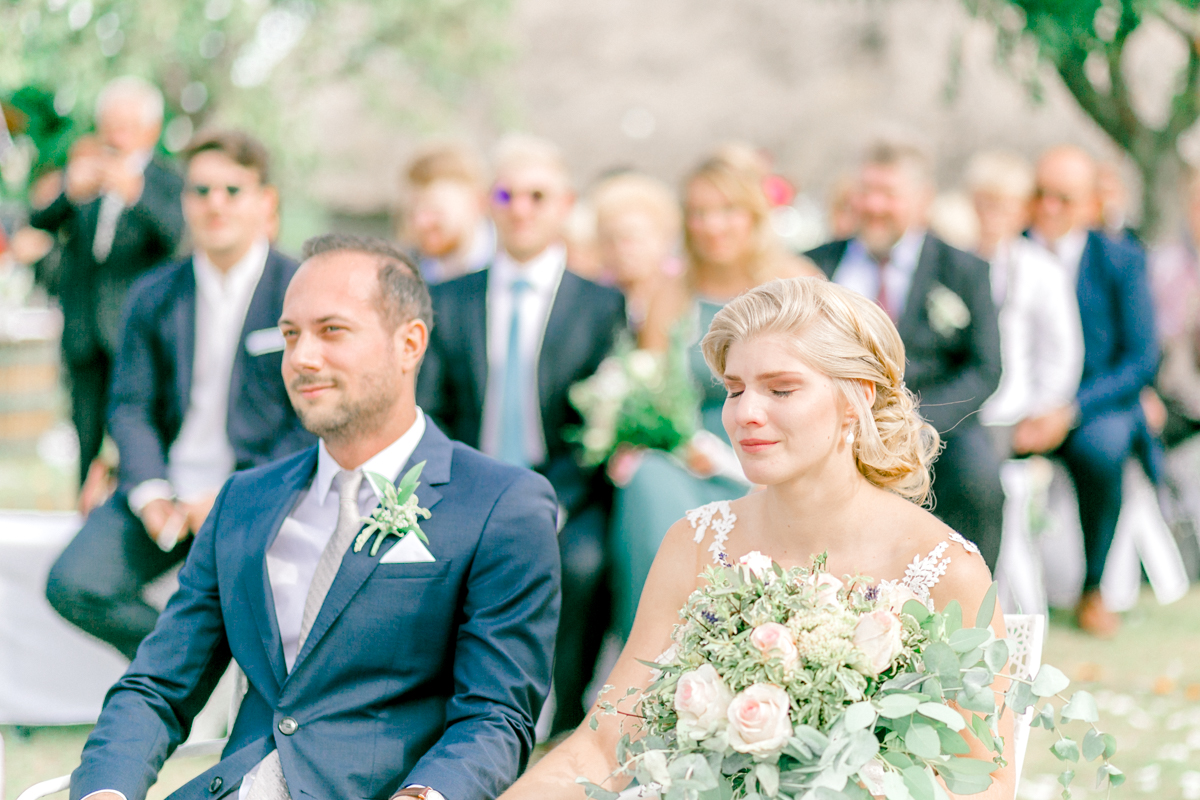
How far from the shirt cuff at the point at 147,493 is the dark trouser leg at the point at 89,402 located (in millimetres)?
2691

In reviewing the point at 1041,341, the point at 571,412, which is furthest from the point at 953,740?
the point at 1041,341

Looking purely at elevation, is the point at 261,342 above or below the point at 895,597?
below

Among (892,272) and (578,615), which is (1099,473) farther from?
(578,615)

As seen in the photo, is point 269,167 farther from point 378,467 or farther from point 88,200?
point 88,200

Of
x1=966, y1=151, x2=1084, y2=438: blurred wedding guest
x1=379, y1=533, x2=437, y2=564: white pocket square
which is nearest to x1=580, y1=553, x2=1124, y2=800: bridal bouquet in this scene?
x1=379, y1=533, x2=437, y2=564: white pocket square

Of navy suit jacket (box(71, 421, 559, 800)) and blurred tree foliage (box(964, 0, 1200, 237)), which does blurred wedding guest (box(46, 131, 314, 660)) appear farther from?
blurred tree foliage (box(964, 0, 1200, 237))

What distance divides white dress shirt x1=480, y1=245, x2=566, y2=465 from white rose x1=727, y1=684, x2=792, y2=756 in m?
3.07

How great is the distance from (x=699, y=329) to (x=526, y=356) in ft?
2.54

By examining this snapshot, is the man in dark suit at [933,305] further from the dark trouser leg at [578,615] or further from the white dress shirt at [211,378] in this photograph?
the white dress shirt at [211,378]

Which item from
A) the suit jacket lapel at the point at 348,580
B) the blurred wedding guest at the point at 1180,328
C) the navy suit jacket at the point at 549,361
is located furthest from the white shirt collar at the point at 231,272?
the blurred wedding guest at the point at 1180,328

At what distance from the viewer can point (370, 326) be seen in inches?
101

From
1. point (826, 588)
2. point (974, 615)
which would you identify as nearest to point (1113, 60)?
point (974, 615)

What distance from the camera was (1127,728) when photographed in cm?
460

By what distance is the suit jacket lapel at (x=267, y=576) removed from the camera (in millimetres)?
2410
